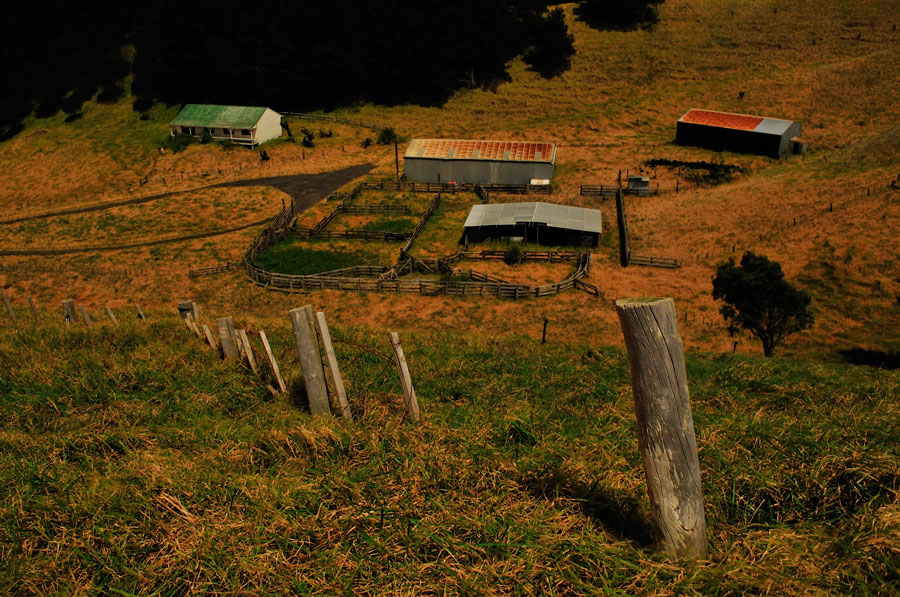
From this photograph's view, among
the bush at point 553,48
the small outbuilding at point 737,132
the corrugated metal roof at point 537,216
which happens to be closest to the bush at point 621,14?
the bush at point 553,48

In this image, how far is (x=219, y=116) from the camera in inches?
2279

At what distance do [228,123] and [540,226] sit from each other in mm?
36514

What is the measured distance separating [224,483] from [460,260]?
27733mm

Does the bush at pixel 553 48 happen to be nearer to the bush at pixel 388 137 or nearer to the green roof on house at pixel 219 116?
the bush at pixel 388 137

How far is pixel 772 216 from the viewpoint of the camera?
34.6 m

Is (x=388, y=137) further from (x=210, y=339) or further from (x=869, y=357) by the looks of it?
(x=210, y=339)

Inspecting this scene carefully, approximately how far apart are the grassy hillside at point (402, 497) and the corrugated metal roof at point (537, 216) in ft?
86.6

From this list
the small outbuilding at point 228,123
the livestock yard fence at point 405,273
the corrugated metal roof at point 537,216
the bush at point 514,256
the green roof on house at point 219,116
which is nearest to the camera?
the livestock yard fence at point 405,273

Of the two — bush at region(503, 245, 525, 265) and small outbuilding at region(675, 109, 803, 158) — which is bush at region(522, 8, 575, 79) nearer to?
small outbuilding at region(675, 109, 803, 158)

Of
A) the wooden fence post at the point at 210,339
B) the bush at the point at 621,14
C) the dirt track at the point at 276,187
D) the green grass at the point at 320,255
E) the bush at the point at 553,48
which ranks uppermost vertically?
the bush at the point at 621,14

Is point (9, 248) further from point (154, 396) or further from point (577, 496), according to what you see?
point (577, 496)

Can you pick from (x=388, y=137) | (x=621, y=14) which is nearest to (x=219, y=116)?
(x=388, y=137)

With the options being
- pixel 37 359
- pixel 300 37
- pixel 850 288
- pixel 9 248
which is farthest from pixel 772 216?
pixel 300 37

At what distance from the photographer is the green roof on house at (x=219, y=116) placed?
187ft
